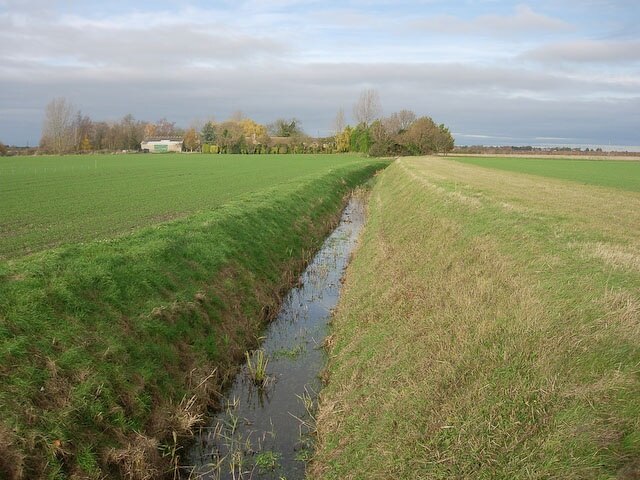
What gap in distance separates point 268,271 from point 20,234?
9419mm

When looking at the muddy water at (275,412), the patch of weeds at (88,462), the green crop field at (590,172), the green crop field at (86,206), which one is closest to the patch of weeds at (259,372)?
the muddy water at (275,412)

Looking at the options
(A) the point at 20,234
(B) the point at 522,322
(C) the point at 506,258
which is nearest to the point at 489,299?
(B) the point at 522,322

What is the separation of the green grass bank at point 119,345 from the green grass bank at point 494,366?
98.0 inches

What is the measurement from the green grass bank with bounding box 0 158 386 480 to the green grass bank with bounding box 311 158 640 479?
2.49 metres

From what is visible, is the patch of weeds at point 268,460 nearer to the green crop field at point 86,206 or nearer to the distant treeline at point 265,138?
the green crop field at point 86,206

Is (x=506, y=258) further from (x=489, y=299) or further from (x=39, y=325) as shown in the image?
(x=39, y=325)

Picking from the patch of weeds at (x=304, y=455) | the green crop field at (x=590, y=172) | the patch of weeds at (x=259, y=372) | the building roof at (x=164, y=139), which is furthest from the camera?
the building roof at (x=164, y=139)

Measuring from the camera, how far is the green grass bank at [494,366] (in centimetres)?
510

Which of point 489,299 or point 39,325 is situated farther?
point 489,299

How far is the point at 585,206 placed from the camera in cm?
1994

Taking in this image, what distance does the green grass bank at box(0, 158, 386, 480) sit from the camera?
20.1 feet

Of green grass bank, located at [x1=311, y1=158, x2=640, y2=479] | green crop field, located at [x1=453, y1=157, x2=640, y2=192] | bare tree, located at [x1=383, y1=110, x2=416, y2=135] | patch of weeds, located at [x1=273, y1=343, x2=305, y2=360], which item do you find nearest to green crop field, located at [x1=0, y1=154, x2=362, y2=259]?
patch of weeds, located at [x1=273, y1=343, x2=305, y2=360]

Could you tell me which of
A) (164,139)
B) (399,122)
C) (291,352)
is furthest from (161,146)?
(291,352)

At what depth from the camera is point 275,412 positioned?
28.5ft
